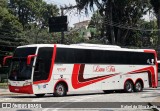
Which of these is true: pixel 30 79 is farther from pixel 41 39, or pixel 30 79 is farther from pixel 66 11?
pixel 41 39

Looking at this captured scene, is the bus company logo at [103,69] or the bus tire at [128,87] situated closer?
the bus company logo at [103,69]

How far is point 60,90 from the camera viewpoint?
2431 centimetres

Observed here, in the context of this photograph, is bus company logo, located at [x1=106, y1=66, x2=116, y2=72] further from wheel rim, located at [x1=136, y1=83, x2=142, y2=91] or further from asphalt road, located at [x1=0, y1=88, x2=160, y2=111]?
asphalt road, located at [x1=0, y1=88, x2=160, y2=111]

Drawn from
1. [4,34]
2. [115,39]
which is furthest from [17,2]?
[115,39]

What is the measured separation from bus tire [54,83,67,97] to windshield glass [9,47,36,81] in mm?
2169

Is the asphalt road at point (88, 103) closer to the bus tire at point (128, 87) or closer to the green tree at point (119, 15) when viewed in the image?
the bus tire at point (128, 87)

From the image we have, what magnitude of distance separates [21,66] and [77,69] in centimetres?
386

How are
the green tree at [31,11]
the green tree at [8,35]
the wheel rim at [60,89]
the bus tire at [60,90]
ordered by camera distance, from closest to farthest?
the bus tire at [60,90], the wheel rim at [60,89], the green tree at [8,35], the green tree at [31,11]

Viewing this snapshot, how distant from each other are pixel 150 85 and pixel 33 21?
58778 millimetres

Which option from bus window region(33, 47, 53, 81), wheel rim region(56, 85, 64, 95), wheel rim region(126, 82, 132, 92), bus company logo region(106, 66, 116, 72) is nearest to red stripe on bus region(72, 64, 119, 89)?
wheel rim region(56, 85, 64, 95)

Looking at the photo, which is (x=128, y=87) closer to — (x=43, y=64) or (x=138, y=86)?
(x=138, y=86)

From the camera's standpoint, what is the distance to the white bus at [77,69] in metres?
23.1

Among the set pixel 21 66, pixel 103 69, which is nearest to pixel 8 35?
pixel 103 69

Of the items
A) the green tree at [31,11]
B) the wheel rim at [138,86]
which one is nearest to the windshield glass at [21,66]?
the wheel rim at [138,86]
